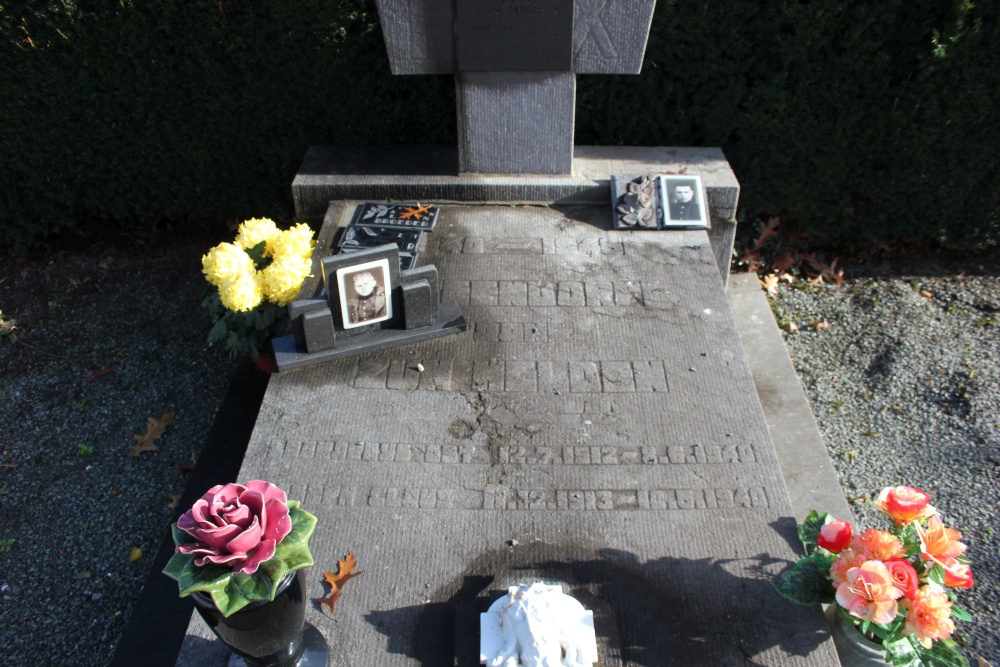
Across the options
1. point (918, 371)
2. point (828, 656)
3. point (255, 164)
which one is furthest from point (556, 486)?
point (255, 164)

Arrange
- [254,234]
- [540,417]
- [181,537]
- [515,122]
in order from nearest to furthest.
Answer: [181,537] → [540,417] → [254,234] → [515,122]

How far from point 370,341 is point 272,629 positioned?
1748 millimetres

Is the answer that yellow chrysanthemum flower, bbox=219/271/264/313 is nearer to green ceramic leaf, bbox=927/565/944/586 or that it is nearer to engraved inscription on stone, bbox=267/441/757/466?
engraved inscription on stone, bbox=267/441/757/466

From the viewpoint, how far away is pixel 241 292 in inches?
162

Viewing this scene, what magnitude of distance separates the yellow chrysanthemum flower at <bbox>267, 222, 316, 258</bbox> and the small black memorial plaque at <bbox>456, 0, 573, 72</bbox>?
4.77ft

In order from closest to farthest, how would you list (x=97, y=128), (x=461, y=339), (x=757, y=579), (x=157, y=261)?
(x=757, y=579), (x=461, y=339), (x=97, y=128), (x=157, y=261)

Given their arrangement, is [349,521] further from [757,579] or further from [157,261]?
[157,261]

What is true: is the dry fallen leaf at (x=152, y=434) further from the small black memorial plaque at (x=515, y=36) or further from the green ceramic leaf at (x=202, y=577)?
the small black memorial plaque at (x=515, y=36)

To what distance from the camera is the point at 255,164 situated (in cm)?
587

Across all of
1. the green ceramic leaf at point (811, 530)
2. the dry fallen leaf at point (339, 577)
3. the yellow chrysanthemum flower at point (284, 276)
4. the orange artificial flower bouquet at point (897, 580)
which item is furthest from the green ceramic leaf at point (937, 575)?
the yellow chrysanthemum flower at point (284, 276)

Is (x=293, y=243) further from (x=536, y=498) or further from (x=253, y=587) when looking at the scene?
(x=253, y=587)

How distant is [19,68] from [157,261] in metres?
1.53

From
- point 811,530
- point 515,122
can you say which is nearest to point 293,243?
point 515,122

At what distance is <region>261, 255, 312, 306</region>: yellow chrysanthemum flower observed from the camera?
13.5ft
